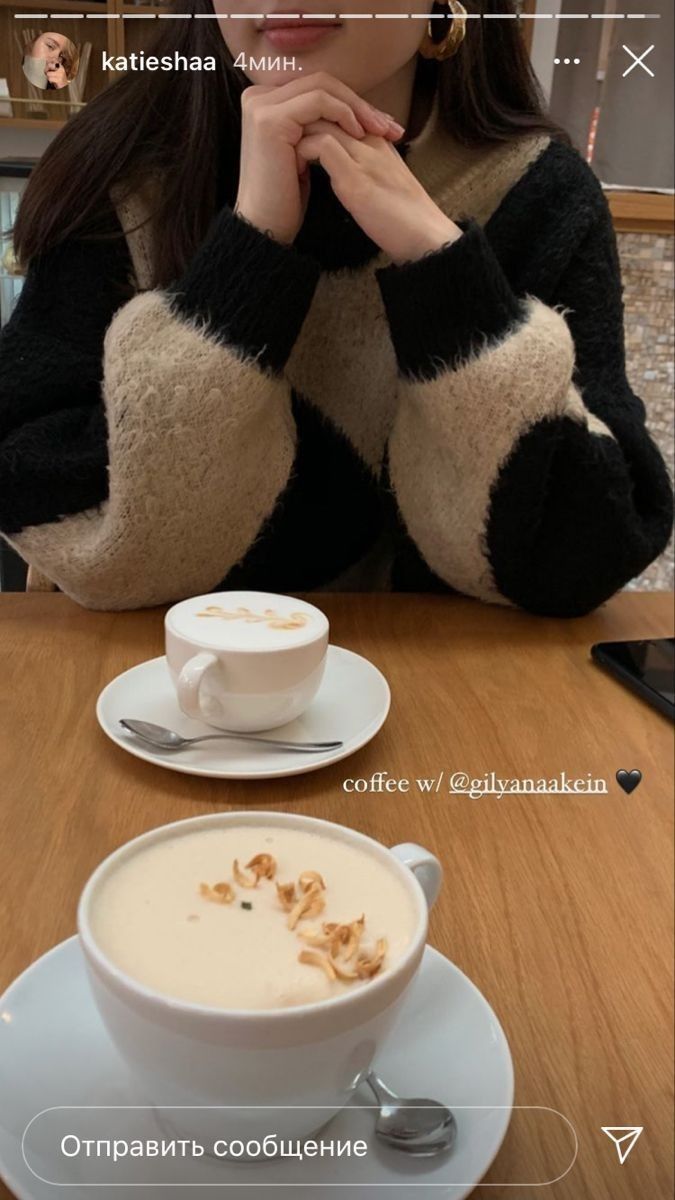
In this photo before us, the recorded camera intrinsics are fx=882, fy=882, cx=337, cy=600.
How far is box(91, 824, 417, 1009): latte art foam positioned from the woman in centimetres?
20

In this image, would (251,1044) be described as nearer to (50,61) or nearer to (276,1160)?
(276,1160)

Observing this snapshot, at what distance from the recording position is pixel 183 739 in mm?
268

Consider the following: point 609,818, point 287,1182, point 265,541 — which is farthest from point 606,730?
point 265,541

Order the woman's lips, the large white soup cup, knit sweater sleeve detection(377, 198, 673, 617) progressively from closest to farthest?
1. the large white soup cup
2. the woman's lips
3. knit sweater sleeve detection(377, 198, 673, 617)

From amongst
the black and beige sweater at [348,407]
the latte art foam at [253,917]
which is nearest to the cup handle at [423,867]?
the latte art foam at [253,917]

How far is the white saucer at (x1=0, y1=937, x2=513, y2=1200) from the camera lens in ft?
0.46

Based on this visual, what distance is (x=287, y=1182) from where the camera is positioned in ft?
0.48

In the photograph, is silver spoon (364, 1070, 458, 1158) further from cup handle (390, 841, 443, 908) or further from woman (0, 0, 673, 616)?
woman (0, 0, 673, 616)

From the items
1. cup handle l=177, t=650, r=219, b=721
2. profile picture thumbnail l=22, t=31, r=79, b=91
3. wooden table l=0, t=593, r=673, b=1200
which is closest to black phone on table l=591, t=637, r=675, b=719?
wooden table l=0, t=593, r=673, b=1200

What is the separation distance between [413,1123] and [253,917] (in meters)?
0.05

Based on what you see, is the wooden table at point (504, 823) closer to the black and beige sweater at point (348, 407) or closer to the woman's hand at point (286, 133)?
the black and beige sweater at point (348, 407)

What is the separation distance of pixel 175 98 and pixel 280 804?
0.24 metres

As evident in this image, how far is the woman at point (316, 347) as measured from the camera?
1.06 ft

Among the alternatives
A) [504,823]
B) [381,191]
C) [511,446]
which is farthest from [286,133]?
[504,823]
